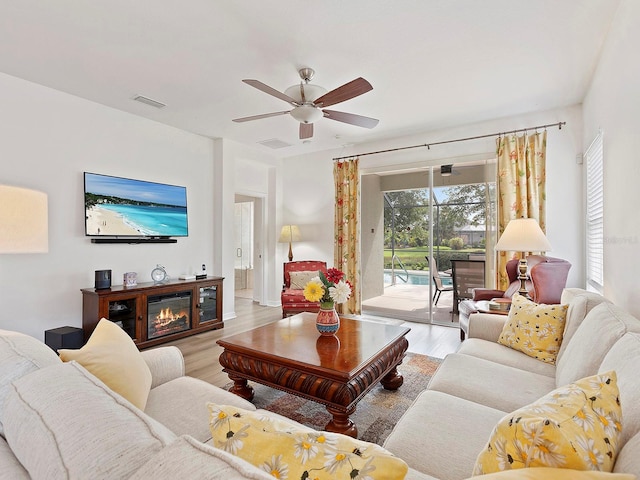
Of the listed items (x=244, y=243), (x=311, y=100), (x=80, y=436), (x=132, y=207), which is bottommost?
(x=80, y=436)

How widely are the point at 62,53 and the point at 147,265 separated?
7.86 ft

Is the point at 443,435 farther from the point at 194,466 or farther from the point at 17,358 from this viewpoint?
the point at 17,358

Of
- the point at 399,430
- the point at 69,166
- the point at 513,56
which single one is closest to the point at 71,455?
the point at 399,430

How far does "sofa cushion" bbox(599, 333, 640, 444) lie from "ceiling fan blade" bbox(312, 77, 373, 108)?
2097mm

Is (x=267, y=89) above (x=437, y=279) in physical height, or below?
above

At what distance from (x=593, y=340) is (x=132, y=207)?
4.37 m

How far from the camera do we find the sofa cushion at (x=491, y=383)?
61.6 inches

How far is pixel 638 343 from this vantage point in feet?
3.81

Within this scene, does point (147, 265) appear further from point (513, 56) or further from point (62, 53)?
point (513, 56)

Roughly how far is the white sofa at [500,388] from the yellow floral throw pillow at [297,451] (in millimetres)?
585

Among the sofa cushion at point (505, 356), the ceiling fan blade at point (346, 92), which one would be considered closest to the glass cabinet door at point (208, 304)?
the ceiling fan blade at point (346, 92)

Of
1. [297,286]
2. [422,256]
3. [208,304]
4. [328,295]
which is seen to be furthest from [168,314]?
[422,256]

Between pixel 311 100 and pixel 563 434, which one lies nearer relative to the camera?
pixel 563 434

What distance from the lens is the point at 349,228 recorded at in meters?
5.34
